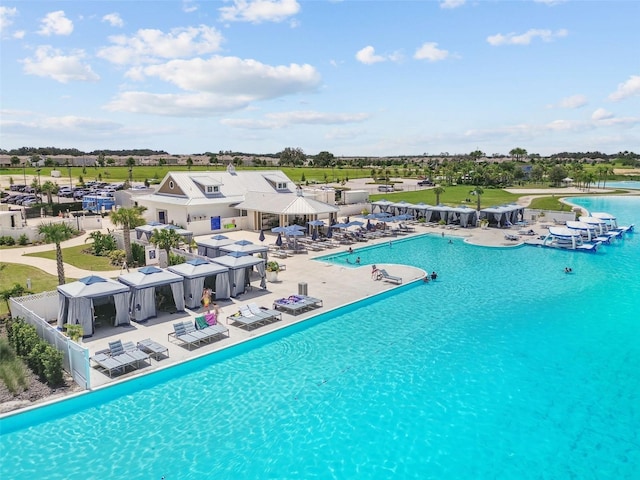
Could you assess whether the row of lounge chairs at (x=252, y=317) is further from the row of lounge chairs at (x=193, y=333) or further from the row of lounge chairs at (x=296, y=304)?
the row of lounge chairs at (x=193, y=333)

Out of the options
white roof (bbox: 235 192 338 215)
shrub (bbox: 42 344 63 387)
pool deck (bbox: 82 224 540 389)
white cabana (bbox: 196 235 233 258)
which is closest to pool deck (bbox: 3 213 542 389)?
pool deck (bbox: 82 224 540 389)

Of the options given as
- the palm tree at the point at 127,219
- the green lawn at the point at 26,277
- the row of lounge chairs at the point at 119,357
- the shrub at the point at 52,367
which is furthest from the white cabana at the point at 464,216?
the shrub at the point at 52,367

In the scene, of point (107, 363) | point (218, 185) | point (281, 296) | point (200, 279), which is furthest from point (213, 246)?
point (218, 185)

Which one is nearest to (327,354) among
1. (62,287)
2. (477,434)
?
(477,434)

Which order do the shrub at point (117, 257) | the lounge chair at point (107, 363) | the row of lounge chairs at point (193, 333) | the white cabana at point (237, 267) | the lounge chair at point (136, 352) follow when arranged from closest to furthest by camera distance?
1. the lounge chair at point (107, 363)
2. the lounge chair at point (136, 352)
3. the row of lounge chairs at point (193, 333)
4. the white cabana at point (237, 267)
5. the shrub at point (117, 257)

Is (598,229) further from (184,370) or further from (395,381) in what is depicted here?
(184,370)

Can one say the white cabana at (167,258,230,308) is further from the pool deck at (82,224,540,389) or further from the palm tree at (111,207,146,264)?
the palm tree at (111,207,146,264)

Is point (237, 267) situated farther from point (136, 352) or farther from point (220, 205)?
point (220, 205)
